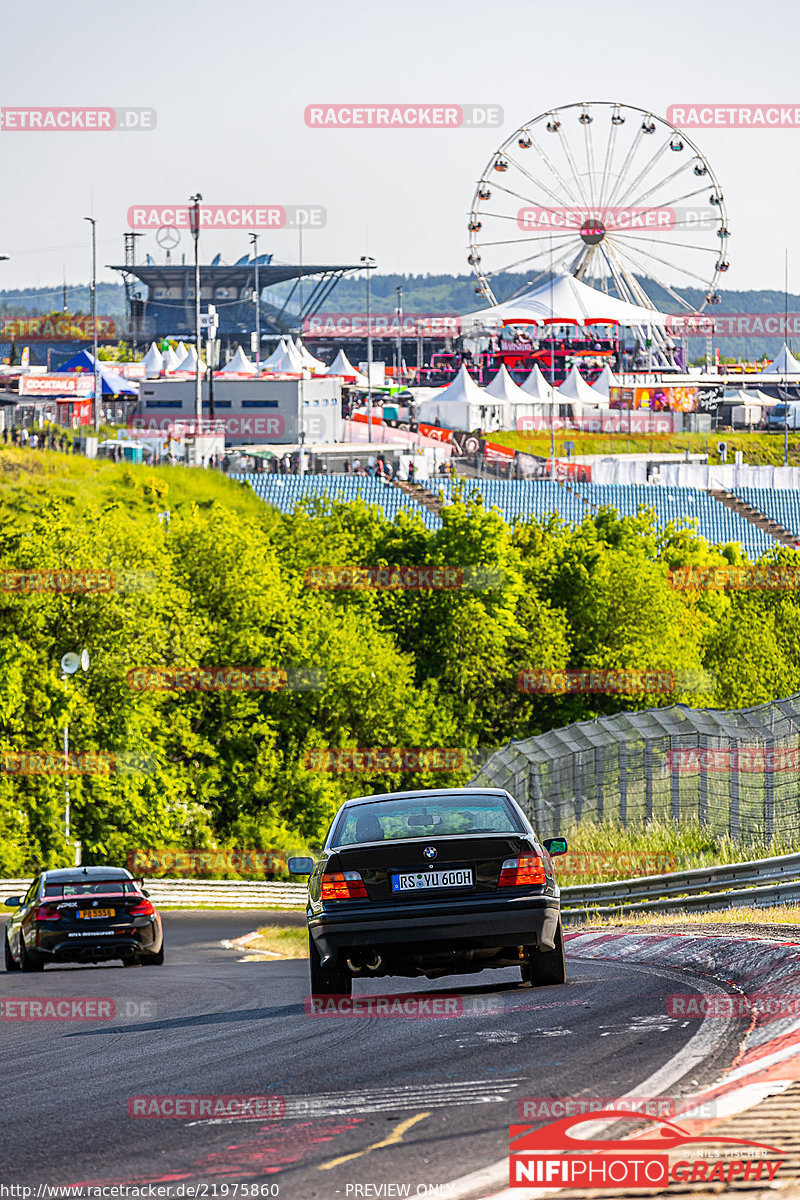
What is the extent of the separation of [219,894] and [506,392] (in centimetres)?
7850

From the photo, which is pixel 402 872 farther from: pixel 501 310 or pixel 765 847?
pixel 501 310

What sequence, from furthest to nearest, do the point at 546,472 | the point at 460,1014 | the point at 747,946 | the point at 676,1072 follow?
the point at 546,472 → the point at 747,946 → the point at 460,1014 → the point at 676,1072

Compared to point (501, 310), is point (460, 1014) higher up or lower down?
lower down

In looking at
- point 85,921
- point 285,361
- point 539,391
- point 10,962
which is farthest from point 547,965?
point 285,361

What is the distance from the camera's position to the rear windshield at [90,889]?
1711 cm

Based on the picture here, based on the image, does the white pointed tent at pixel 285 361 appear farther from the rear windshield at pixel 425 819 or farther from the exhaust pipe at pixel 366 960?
the exhaust pipe at pixel 366 960

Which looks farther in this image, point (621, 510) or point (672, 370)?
point (672, 370)

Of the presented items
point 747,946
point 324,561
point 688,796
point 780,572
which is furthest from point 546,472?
point 747,946

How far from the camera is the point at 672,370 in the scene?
537 feet

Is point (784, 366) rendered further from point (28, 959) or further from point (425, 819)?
point (425, 819)

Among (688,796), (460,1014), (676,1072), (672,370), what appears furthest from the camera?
(672,370)

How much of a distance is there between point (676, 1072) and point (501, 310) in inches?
6616

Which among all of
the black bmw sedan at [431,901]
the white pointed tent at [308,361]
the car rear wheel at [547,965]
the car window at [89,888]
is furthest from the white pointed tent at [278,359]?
the black bmw sedan at [431,901]

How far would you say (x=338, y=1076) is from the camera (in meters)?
7.89
